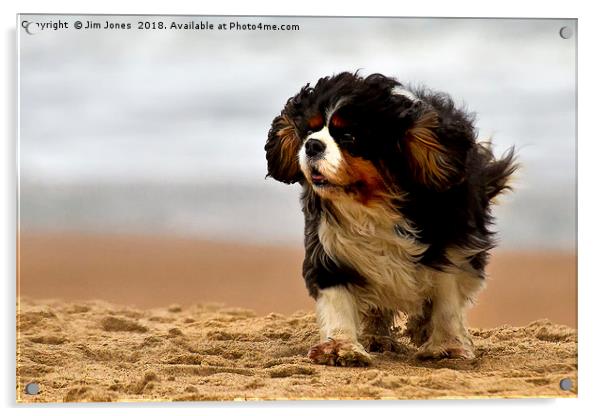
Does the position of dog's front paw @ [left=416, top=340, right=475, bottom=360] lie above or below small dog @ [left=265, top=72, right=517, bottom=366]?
below

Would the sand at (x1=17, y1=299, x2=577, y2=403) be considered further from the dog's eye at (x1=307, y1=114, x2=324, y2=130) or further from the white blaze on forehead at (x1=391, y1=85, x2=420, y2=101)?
the white blaze on forehead at (x1=391, y1=85, x2=420, y2=101)

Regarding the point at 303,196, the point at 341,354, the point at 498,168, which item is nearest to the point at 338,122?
the point at 303,196

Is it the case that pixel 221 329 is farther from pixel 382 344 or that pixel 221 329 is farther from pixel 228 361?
pixel 382 344

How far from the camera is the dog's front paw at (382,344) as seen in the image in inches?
243

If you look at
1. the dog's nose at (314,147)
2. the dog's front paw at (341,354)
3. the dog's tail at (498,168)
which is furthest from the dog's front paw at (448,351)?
the dog's nose at (314,147)

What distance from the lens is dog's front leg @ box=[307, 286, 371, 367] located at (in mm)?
5809

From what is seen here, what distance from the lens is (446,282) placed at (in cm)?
593

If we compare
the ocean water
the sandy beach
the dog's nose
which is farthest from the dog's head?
the sandy beach

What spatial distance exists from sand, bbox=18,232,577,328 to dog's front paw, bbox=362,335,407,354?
1.05ft

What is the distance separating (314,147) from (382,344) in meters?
1.10

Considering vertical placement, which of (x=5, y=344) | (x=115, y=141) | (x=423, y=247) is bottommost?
(x=5, y=344)
